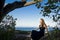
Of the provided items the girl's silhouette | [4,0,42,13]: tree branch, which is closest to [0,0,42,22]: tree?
[4,0,42,13]: tree branch

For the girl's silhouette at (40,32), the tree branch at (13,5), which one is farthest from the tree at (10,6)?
the girl's silhouette at (40,32)

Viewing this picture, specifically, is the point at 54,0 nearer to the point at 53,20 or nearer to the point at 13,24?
the point at 53,20

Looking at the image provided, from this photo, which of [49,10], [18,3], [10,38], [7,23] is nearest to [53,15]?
[49,10]

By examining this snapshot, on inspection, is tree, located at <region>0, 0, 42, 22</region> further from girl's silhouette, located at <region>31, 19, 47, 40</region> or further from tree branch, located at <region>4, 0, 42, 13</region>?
girl's silhouette, located at <region>31, 19, 47, 40</region>

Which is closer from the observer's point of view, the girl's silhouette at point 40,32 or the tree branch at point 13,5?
the girl's silhouette at point 40,32

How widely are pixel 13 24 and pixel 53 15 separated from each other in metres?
6.79

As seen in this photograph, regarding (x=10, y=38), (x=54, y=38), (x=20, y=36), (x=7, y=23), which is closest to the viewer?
(x=54, y=38)

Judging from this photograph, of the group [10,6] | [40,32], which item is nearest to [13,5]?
[10,6]

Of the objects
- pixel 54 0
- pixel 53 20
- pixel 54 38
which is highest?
pixel 54 0

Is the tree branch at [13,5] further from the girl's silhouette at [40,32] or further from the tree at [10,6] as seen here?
the girl's silhouette at [40,32]

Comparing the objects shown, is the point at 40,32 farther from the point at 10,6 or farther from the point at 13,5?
the point at 10,6

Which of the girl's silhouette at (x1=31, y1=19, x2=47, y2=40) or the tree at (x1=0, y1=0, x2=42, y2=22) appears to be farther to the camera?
the tree at (x1=0, y1=0, x2=42, y2=22)

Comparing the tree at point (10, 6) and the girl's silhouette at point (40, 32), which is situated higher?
the tree at point (10, 6)

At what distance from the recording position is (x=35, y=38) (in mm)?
14914
